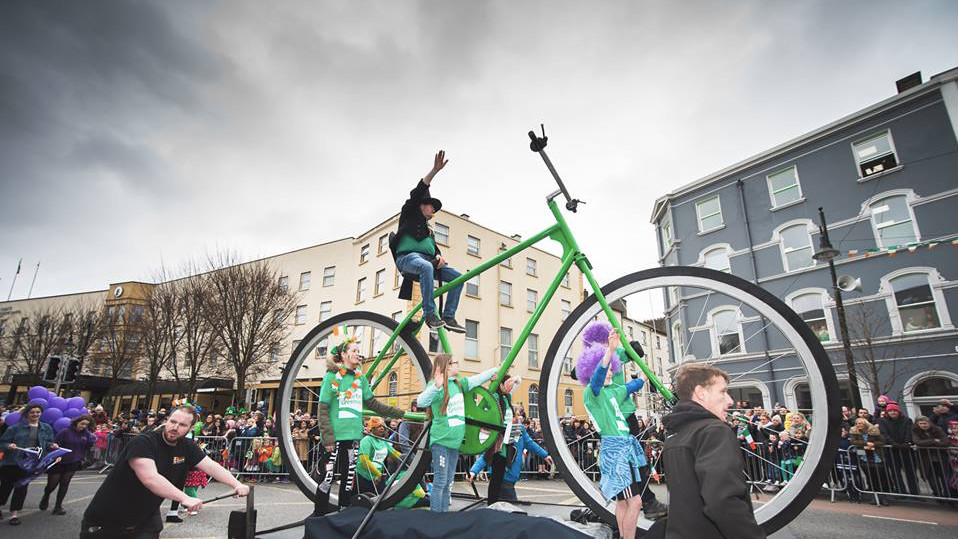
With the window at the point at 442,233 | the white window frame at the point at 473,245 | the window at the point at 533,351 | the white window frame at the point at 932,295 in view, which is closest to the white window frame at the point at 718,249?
the white window frame at the point at 932,295

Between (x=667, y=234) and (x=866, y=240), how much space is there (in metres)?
8.62

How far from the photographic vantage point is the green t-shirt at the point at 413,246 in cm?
499

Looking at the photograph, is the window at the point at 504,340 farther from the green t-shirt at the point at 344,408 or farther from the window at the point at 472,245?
the green t-shirt at the point at 344,408

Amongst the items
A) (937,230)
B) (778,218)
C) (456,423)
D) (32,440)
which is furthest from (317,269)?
(937,230)

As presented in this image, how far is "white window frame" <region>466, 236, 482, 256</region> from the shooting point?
2953 centimetres

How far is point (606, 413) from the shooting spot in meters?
4.01

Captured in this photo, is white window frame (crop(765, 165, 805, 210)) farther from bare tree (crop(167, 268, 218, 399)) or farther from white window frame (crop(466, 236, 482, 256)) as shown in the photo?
bare tree (crop(167, 268, 218, 399))

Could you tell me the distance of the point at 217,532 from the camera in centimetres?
541

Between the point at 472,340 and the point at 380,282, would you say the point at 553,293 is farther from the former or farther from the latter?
the point at 380,282

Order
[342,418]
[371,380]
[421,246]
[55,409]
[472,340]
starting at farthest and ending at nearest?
[472,340]
[55,409]
[371,380]
[421,246]
[342,418]

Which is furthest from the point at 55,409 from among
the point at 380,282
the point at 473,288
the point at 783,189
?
the point at 783,189

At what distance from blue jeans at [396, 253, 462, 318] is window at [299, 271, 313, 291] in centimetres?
3049

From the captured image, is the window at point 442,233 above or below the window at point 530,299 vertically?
above

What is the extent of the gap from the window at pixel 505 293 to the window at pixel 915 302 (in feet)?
62.8
